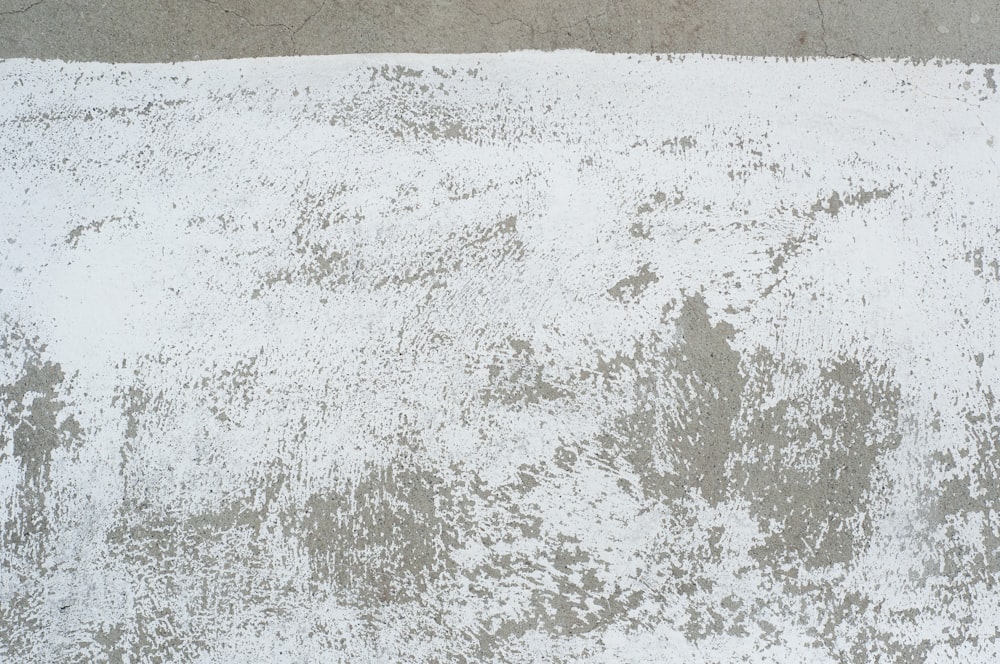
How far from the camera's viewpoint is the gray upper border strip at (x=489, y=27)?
66.7 inches

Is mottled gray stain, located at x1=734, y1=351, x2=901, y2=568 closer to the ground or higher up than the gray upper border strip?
closer to the ground

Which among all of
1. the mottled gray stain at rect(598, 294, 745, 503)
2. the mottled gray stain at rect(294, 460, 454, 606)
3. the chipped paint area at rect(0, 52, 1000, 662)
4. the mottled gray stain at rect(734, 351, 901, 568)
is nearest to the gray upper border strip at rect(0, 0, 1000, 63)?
the chipped paint area at rect(0, 52, 1000, 662)

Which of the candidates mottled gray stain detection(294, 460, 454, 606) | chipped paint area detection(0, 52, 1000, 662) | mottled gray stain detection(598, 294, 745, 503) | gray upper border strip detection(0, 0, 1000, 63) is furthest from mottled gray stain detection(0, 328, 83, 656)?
mottled gray stain detection(598, 294, 745, 503)

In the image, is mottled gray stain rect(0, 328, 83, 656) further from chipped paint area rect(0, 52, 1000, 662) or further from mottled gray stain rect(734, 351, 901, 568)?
mottled gray stain rect(734, 351, 901, 568)

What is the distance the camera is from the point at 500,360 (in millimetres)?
1640

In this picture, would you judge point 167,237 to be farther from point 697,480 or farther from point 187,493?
point 697,480

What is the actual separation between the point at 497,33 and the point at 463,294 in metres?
0.75

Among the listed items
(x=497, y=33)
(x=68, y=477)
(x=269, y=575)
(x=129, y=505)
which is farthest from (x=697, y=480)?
(x=68, y=477)

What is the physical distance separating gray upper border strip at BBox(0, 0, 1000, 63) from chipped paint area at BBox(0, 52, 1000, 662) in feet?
0.19

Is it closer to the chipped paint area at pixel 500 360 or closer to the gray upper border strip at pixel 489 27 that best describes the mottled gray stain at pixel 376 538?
the chipped paint area at pixel 500 360

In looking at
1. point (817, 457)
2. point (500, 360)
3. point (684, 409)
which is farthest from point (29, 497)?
point (817, 457)

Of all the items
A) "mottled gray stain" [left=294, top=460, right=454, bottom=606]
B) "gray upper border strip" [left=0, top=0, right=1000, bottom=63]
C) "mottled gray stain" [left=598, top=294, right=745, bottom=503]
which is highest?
"gray upper border strip" [left=0, top=0, right=1000, bottom=63]

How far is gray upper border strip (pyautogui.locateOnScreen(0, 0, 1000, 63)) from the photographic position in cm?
169

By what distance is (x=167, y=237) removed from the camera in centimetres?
168
